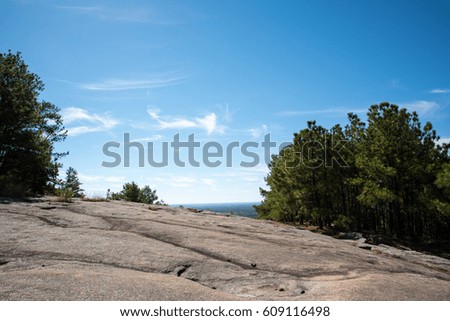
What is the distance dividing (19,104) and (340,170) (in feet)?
96.4

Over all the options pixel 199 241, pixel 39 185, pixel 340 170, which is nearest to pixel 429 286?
pixel 199 241

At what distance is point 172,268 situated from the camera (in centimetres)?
496

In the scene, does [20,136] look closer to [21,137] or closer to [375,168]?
[21,137]

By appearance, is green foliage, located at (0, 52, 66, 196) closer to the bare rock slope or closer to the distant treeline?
the bare rock slope

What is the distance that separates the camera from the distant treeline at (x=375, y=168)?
2298cm

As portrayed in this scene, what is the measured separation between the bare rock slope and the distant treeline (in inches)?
755

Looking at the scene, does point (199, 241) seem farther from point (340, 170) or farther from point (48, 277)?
point (340, 170)

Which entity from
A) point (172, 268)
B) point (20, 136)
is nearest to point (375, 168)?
point (172, 268)

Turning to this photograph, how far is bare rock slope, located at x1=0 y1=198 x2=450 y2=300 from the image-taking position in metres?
3.61

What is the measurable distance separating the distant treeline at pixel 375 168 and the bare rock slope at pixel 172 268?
19177 mm

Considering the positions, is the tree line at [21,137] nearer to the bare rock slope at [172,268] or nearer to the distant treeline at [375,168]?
the bare rock slope at [172,268]

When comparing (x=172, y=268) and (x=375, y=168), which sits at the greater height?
(x=375, y=168)

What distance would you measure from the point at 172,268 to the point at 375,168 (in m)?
22.7

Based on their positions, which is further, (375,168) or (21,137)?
(375,168)
